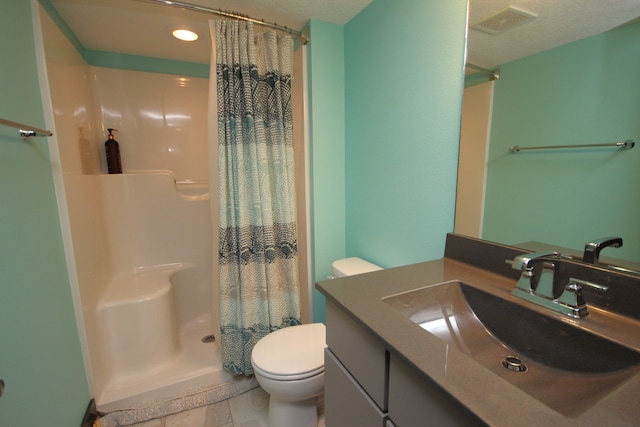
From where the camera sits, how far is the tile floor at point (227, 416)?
1.45 metres

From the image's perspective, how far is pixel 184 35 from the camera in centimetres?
178

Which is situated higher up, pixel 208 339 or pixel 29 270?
pixel 29 270

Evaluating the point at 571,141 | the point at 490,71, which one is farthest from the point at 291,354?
the point at 490,71

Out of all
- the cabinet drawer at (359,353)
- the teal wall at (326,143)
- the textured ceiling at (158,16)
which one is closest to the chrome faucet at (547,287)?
the cabinet drawer at (359,353)

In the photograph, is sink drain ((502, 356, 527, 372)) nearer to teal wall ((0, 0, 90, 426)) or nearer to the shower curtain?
the shower curtain

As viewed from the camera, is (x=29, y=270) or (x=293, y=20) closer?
(x=29, y=270)

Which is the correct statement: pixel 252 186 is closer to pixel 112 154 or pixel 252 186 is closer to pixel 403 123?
pixel 403 123

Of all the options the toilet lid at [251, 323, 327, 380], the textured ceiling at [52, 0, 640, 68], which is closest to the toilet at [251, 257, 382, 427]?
the toilet lid at [251, 323, 327, 380]

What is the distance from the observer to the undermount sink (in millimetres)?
551

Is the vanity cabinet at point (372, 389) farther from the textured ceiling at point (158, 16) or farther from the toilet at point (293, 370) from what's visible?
the textured ceiling at point (158, 16)

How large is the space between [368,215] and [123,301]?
1.57 meters

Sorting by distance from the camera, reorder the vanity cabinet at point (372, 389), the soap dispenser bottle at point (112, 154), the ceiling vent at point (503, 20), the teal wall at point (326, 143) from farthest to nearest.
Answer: the soap dispenser bottle at point (112, 154) → the teal wall at point (326, 143) → the ceiling vent at point (503, 20) → the vanity cabinet at point (372, 389)

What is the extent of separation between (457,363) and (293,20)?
1803 millimetres

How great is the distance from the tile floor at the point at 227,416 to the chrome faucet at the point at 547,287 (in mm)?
1263
